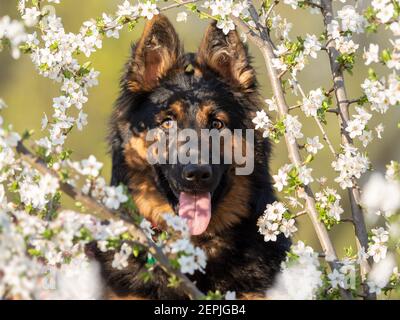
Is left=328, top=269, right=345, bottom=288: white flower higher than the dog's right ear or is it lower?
lower

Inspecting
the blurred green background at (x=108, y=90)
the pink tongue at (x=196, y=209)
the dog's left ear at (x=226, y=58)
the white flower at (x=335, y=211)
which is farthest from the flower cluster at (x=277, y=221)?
the blurred green background at (x=108, y=90)

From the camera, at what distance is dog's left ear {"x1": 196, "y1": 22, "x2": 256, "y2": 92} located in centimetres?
611

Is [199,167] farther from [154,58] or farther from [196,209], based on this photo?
[154,58]

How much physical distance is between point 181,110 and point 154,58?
0.54m

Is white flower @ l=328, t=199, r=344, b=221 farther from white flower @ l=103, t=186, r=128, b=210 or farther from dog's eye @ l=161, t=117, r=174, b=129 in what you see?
white flower @ l=103, t=186, r=128, b=210

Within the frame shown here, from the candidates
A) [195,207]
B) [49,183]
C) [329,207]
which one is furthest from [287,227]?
[49,183]

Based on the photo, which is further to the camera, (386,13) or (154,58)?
(154,58)

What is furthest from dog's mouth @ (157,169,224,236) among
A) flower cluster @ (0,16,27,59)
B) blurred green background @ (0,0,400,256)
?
blurred green background @ (0,0,400,256)

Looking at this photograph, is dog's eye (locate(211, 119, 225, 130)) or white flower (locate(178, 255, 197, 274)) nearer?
white flower (locate(178, 255, 197, 274))

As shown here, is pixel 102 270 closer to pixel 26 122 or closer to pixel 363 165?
pixel 363 165

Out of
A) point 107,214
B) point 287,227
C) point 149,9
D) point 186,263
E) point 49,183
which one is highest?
point 149,9

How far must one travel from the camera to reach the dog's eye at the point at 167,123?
593 cm

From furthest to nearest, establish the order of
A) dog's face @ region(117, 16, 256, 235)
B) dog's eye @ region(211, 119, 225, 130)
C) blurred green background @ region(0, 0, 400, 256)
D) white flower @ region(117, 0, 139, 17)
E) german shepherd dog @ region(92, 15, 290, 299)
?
blurred green background @ region(0, 0, 400, 256) < dog's eye @ region(211, 119, 225, 130) < dog's face @ region(117, 16, 256, 235) < german shepherd dog @ region(92, 15, 290, 299) < white flower @ region(117, 0, 139, 17)

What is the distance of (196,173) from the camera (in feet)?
17.8
